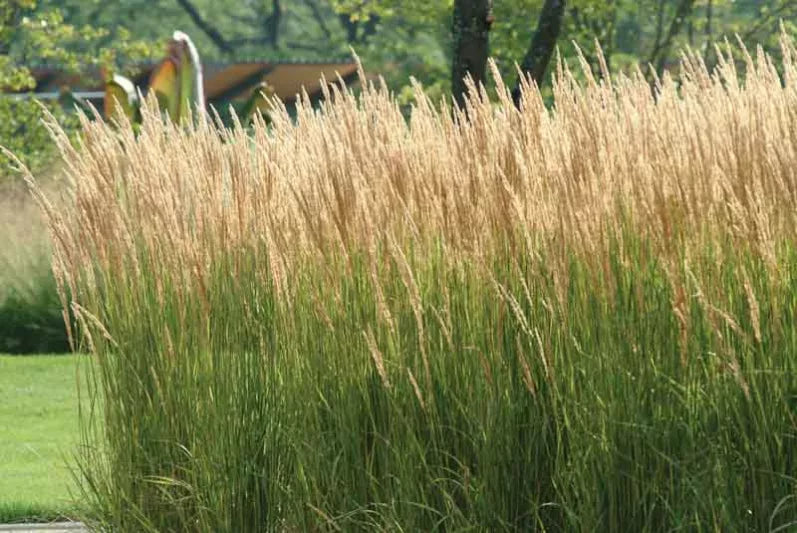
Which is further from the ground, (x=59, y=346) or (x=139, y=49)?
(x=139, y=49)

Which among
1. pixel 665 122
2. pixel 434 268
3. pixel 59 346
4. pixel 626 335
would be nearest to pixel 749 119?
pixel 665 122

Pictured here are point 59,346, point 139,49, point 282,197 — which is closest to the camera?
point 282,197

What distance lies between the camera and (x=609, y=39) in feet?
73.4

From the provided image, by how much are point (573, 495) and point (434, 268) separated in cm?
92

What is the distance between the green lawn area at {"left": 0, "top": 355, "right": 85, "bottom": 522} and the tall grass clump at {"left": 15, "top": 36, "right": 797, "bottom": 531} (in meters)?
0.83

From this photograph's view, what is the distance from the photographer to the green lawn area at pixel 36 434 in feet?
23.3

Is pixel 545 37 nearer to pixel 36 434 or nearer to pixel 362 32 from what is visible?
pixel 36 434

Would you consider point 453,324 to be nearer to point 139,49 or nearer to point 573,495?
point 573,495

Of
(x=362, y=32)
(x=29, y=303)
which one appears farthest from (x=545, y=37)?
(x=362, y=32)

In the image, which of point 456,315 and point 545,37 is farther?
point 545,37

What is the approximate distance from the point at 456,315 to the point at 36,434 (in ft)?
17.7

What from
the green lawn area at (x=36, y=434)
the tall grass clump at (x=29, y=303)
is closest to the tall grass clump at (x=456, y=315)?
the green lawn area at (x=36, y=434)

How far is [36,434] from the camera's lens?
30.4 ft

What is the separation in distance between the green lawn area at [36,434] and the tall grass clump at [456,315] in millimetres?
828
